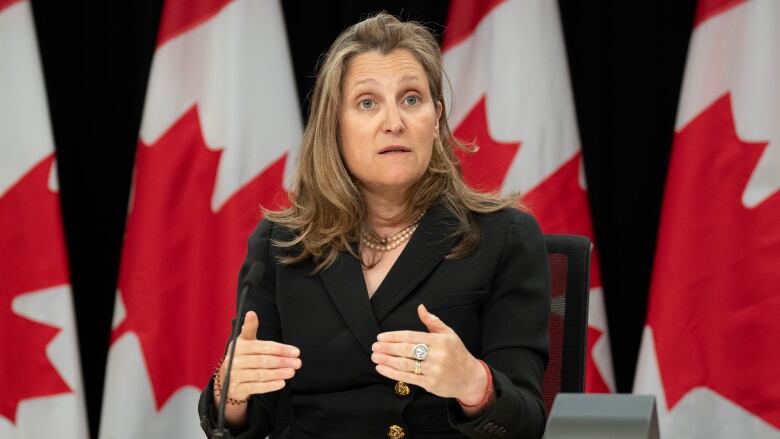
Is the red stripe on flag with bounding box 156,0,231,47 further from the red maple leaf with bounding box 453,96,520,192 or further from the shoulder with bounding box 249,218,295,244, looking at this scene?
the shoulder with bounding box 249,218,295,244

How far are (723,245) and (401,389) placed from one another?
1.37 m

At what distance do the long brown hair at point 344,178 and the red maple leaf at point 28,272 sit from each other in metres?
1.34

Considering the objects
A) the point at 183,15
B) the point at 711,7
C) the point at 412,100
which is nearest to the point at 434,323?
the point at 412,100

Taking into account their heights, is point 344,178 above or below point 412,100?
below

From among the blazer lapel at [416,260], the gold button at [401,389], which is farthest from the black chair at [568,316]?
the gold button at [401,389]

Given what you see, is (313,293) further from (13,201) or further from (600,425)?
(13,201)

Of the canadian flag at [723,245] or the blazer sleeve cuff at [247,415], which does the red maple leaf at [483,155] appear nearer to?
the canadian flag at [723,245]

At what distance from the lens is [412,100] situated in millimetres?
2152

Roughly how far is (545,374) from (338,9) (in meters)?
1.72

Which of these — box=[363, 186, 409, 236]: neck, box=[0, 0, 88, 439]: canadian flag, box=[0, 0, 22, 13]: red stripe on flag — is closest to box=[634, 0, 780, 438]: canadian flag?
box=[363, 186, 409, 236]: neck

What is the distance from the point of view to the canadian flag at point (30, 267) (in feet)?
10.8

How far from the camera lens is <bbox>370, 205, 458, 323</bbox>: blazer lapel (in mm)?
2041

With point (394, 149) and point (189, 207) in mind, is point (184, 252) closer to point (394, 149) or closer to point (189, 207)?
point (189, 207)

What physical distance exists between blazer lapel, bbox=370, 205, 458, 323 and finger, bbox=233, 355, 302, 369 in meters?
0.33
